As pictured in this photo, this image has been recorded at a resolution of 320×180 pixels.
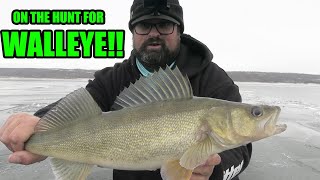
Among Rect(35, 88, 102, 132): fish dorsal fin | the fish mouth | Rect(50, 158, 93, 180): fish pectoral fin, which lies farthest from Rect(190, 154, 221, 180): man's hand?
Rect(35, 88, 102, 132): fish dorsal fin

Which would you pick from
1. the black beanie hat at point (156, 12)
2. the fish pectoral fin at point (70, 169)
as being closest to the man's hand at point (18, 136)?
the fish pectoral fin at point (70, 169)

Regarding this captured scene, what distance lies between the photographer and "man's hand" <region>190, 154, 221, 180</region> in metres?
2.28

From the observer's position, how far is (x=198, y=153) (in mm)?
2227

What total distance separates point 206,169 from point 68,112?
1201mm

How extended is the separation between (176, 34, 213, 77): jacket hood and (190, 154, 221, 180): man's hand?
4.43 feet

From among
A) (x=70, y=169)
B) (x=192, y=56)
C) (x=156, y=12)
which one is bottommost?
(x=70, y=169)

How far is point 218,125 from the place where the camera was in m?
2.34

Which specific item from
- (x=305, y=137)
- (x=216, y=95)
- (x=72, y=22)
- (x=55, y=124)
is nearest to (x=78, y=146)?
(x=55, y=124)

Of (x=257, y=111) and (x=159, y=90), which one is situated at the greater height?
(x=159, y=90)

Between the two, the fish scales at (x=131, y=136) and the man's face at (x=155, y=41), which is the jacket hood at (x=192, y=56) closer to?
the man's face at (x=155, y=41)

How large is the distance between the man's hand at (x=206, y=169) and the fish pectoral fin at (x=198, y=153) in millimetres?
41

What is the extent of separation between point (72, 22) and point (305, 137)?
6.95 metres

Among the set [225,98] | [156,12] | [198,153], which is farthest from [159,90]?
[156,12]

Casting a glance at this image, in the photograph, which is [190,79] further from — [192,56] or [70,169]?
[70,169]
